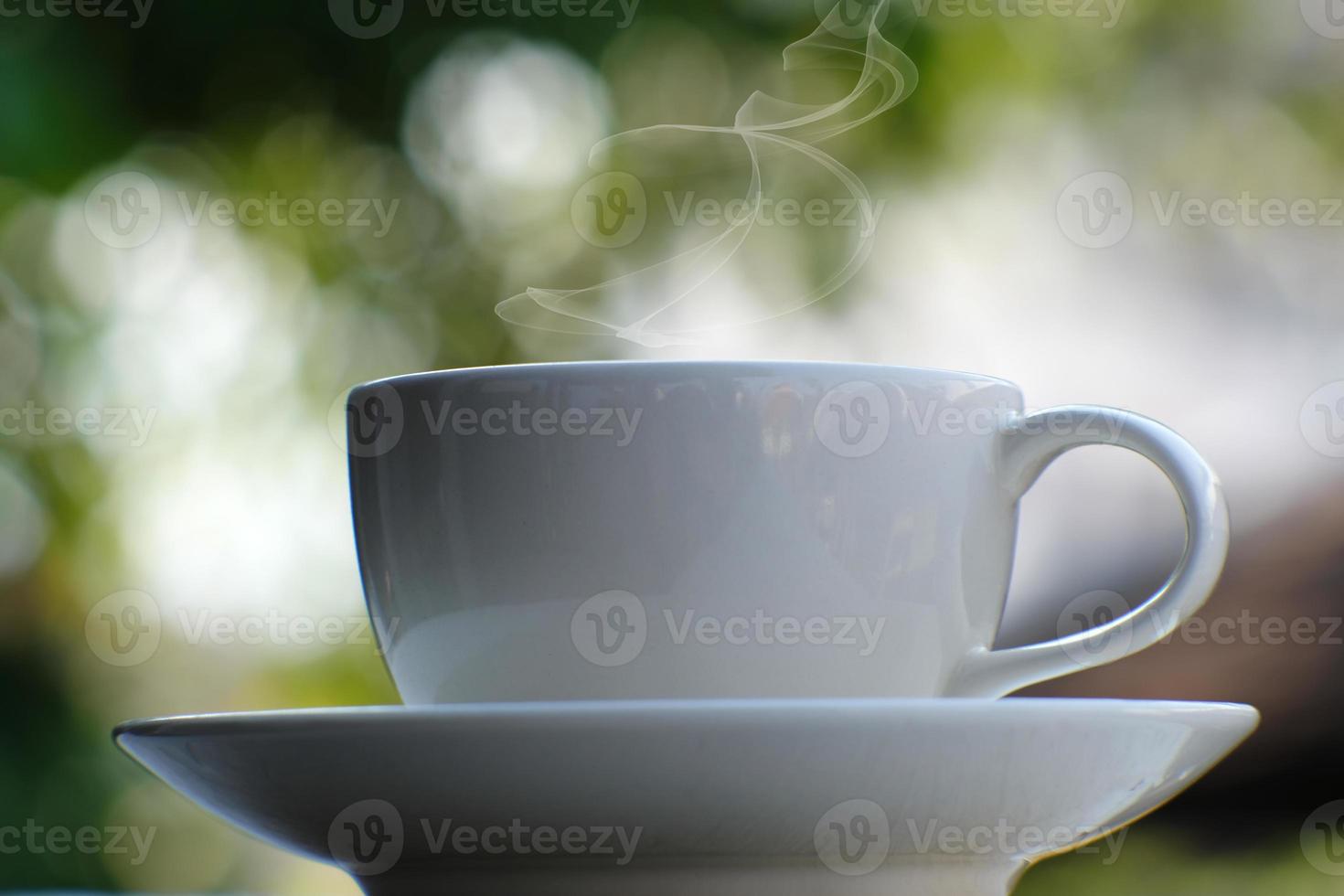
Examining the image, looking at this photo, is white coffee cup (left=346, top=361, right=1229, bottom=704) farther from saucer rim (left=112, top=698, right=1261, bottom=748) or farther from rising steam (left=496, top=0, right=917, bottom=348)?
rising steam (left=496, top=0, right=917, bottom=348)

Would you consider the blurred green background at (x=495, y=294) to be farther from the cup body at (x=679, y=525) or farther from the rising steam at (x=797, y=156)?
the cup body at (x=679, y=525)

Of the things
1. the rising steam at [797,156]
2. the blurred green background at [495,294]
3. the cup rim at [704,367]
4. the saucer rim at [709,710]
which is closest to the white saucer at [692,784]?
the saucer rim at [709,710]

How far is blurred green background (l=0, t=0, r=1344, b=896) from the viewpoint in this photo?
185cm

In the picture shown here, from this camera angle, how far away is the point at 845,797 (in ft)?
0.92

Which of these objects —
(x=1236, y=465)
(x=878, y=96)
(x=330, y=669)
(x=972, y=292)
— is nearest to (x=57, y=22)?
(x=330, y=669)

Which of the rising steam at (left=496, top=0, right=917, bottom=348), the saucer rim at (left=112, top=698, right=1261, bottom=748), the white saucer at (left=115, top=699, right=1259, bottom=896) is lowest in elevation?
the white saucer at (left=115, top=699, right=1259, bottom=896)

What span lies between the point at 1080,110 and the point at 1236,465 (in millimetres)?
589

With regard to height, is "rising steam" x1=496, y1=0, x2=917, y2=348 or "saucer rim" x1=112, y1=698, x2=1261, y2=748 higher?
"rising steam" x1=496, y1=0, x2=917, y2=348

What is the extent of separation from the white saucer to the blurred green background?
5.06ft

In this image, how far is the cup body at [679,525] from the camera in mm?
405

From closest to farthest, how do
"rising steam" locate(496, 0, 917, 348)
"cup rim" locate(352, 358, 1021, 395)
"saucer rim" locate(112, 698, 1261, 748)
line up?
"saucer rim" locate(112, 698, 1261, 748) < "cup rim" locate(352, 358, 1021, 395) < "rising steam" locate(496, 0, 917, 348)

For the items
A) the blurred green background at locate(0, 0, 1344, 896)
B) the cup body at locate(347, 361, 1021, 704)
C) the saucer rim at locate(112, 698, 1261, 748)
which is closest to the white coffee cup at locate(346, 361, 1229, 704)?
the cup body at locate(347, 361, 1021, 704)

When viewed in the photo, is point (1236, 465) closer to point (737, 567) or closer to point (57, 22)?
point (737, 567)

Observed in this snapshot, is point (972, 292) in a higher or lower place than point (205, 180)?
lower
